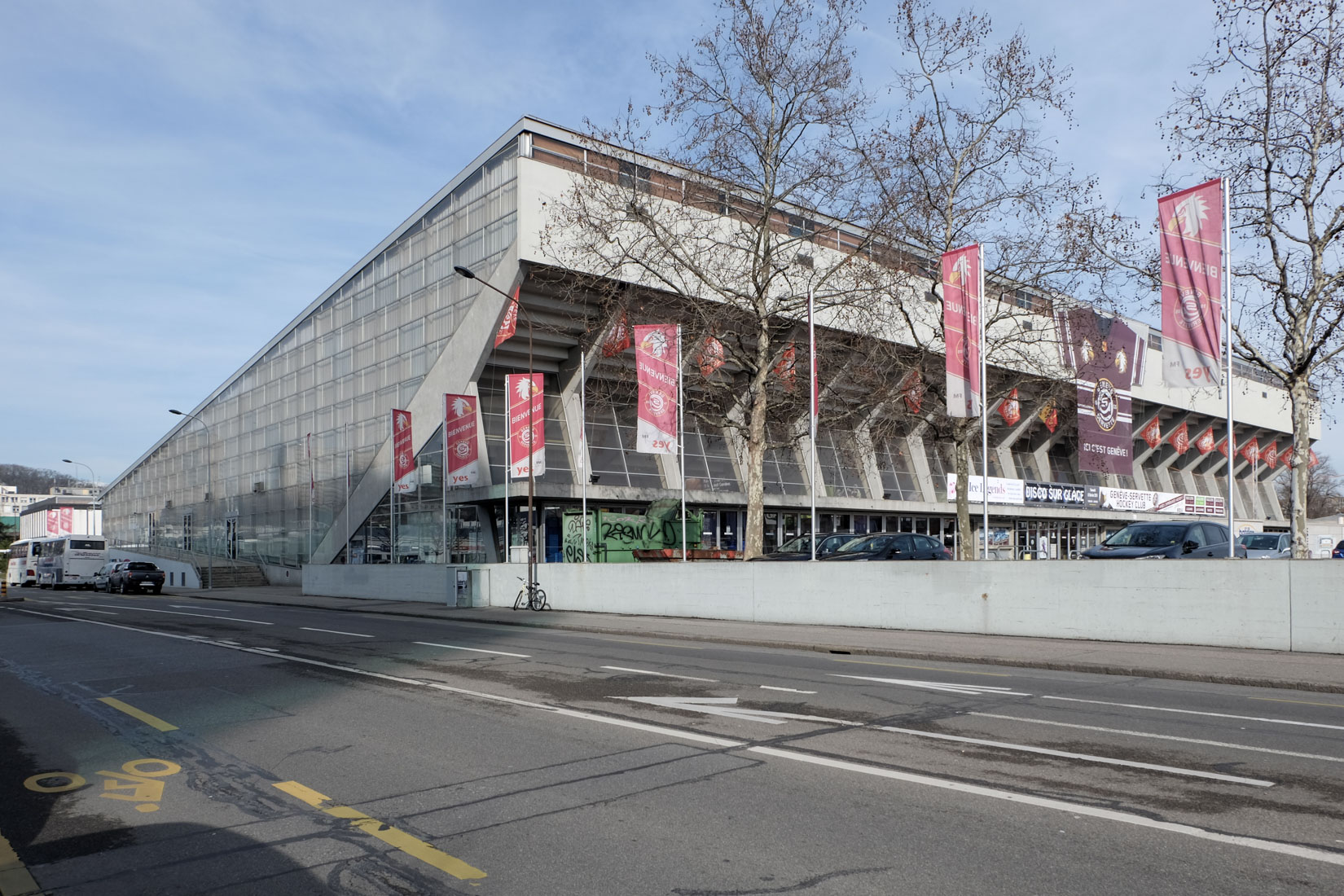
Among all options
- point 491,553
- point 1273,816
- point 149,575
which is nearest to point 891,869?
point 1273,816

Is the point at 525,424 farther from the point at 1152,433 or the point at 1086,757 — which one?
the point at 1152,433

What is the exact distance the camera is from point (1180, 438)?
5825cm

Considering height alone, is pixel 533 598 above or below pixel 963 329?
below

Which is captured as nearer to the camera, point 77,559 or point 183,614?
point 183,614

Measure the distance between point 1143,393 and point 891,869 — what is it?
59216mm

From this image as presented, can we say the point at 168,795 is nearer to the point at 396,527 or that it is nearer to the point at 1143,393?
the point at 396,527

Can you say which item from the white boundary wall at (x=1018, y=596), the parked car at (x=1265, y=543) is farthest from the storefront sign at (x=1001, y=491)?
the white boundary wall at (x=1018, y=596)

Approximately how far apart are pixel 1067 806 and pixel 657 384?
1893cm

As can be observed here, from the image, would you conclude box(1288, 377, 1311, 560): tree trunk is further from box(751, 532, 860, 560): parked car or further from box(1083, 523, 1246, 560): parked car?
box(751, 532, 860, 560): parked car

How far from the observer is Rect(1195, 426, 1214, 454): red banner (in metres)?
62.1

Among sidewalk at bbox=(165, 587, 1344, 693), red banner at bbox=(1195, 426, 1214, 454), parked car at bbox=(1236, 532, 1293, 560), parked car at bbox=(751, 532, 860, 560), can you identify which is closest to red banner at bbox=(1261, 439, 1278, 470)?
red banner at bbox=(1195, 426, 1214, 454)

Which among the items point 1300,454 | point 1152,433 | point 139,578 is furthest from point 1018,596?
point 1152,433

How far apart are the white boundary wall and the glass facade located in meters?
15.7

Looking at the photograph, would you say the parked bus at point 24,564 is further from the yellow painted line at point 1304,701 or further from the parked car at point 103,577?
the yellow painted line at point 1304,701
